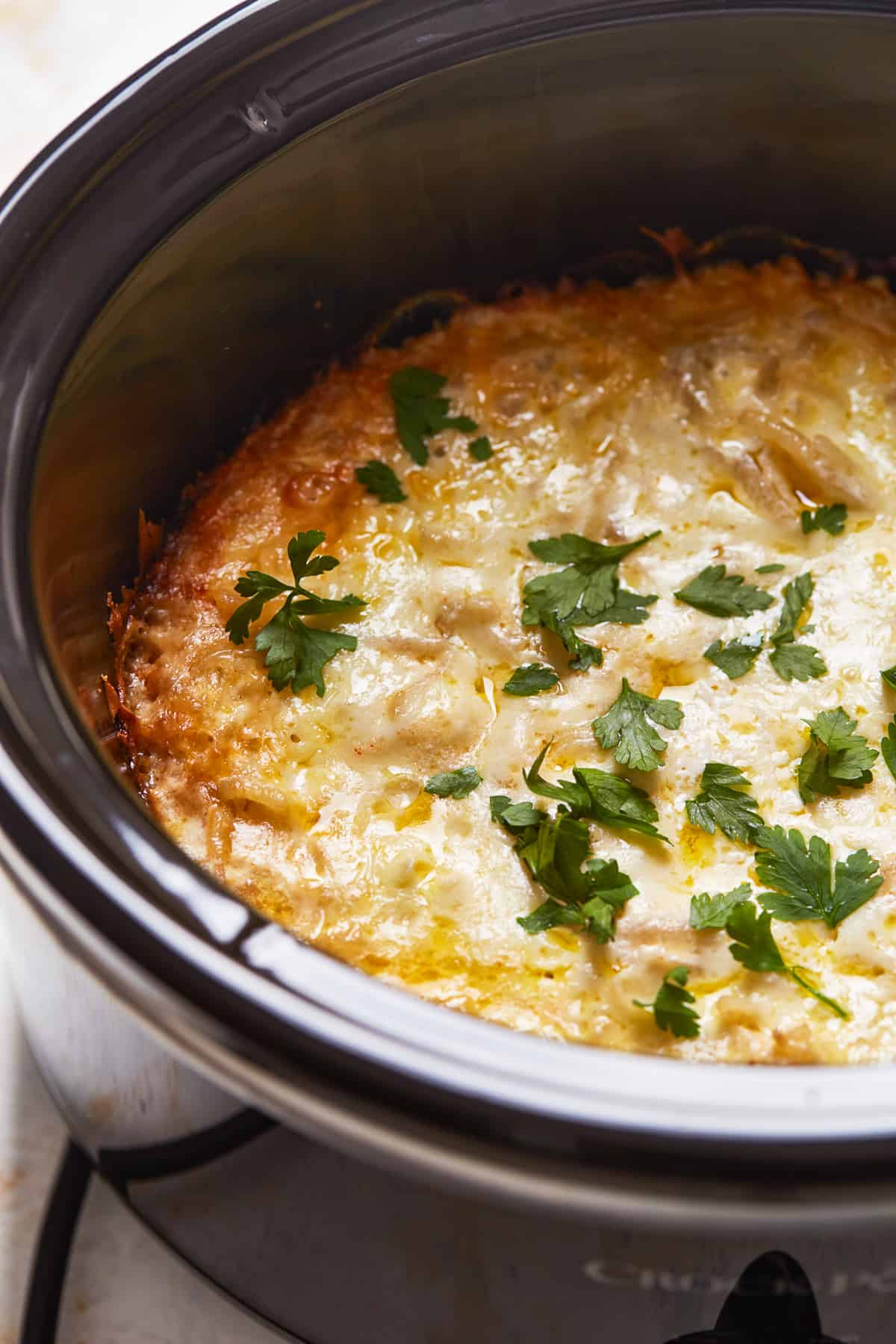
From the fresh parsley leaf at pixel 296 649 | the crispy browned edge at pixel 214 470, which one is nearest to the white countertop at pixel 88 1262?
the crispy browned edge at pixel 214 470

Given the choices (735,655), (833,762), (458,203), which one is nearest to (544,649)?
(735,655)

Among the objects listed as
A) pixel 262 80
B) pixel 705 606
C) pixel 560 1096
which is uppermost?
pixel 262 80

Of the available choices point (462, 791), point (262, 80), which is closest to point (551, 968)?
point (462, 791)

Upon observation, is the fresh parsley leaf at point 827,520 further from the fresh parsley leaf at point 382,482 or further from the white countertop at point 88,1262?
Result: the white countertop at point 88,1262

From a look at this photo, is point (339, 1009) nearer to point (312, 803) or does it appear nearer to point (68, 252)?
point (312, 803)

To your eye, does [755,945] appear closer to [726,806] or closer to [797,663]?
[726,806]

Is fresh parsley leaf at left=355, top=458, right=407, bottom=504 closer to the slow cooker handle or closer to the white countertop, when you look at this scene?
the white countertop
